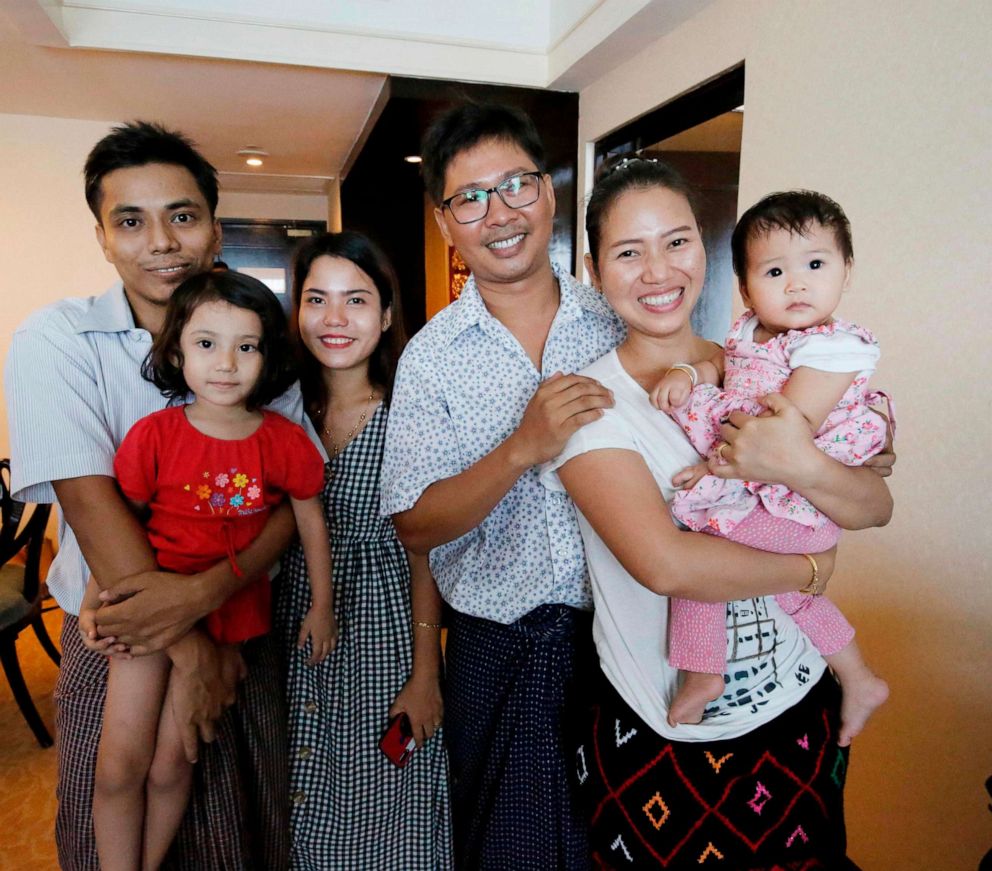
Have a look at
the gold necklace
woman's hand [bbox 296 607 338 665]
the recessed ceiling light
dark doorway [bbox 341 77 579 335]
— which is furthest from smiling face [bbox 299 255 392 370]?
the recessed ceiling light

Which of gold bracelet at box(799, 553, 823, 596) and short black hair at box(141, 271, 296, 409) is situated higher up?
short black hair at box(141, 271, 296, 409)

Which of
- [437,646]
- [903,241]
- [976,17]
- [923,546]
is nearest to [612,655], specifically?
[437,646]

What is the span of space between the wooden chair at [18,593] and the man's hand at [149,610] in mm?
1944

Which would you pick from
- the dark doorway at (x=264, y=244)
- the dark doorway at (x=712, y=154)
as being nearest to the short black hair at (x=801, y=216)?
the dark doorway at (x=712, y=154)

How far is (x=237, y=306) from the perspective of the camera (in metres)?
1.39

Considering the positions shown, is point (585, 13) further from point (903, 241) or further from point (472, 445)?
point (472, 445)

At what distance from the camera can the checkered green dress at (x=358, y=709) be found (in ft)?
5.27

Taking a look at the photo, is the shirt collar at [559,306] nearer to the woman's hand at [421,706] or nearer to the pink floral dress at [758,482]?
the pink floral dress at [758,482]

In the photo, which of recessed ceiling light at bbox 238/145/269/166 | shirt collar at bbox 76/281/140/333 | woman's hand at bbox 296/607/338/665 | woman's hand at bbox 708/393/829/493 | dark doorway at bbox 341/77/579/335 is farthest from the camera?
recessed ceiling light at bbox 238/145/269/166

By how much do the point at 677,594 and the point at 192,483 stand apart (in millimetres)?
932

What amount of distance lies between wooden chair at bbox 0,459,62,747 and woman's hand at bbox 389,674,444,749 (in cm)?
201

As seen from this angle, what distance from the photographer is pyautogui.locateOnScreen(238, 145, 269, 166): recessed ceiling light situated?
5402 mm

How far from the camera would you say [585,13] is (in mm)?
3105

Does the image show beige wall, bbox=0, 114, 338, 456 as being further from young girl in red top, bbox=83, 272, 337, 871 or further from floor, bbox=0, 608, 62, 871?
young girl in red top, bbox=83, 272, 337, 871
